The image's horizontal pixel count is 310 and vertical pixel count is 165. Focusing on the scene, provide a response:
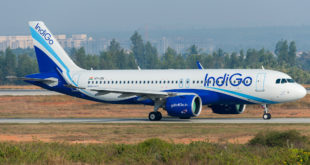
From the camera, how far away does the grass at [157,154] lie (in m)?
22.9

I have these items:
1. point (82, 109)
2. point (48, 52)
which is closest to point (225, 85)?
point (48, 52)

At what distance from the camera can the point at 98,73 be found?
178ft

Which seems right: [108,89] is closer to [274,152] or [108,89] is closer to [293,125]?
[293,125]

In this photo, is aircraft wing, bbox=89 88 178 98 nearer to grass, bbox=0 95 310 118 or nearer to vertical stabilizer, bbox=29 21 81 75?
grass, bbox=0 95 310 118

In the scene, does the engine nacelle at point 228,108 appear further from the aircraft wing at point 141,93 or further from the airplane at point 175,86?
the aircraft wing at point 141,93

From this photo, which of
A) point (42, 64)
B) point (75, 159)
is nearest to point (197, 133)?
point (75, 159)

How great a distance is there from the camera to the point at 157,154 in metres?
24.4

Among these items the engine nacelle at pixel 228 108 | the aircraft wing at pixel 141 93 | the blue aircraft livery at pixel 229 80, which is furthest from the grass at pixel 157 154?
the engine nacelle at pixel 228 108

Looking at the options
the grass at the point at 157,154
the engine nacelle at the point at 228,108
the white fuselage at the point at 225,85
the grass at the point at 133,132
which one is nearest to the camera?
the grass at the point at 157,154

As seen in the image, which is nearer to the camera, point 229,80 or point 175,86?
point 229,80

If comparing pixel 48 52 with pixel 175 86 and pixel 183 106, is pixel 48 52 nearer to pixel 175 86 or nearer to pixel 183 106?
pixel 175 86

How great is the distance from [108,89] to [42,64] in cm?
959

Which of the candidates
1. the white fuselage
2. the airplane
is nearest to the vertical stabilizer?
the airplane

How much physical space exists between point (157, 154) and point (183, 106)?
74.0ft
